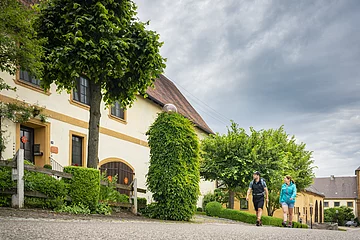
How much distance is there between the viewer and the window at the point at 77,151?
1953 cm

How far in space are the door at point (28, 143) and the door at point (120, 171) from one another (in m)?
4.60

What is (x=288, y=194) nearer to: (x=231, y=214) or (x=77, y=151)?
(x=77, y=151)

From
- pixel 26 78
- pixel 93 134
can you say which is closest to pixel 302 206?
pixel 93 134

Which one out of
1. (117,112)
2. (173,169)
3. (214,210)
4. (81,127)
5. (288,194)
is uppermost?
(117,112)

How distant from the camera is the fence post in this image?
38.1 feet

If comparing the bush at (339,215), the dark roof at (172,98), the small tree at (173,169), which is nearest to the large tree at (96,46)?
the small tree at (173,169)

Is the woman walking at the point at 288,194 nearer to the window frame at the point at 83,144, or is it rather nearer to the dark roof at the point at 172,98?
the window frame at the point at 83,144

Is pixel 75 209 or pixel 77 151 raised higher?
pixel 77 151

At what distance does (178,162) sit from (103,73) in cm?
381

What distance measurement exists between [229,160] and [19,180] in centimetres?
1586

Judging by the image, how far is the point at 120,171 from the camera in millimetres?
23141

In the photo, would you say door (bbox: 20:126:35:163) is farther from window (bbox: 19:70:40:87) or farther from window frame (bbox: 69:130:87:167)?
window frame (bbox: 69:130:87:167)

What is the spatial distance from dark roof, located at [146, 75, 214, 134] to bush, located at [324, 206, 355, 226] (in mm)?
57923

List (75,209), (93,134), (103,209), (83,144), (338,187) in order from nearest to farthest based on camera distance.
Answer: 1. (75,209)
2. (103,209)
3. (93,134)
4. (83,144)
5. (338,187)
